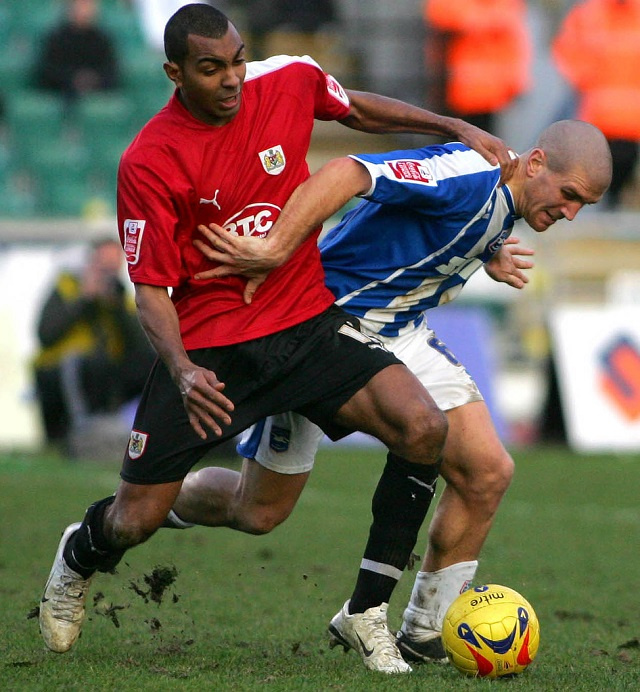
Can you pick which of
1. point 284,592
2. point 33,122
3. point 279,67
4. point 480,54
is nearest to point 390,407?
point 279,67

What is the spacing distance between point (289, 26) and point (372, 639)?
1536 cm

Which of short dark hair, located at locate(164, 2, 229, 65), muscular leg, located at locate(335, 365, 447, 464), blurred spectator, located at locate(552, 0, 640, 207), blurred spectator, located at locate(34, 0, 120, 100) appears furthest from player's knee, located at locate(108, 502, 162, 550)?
blurred spectator, located at locate(552, 0, 640, 207)

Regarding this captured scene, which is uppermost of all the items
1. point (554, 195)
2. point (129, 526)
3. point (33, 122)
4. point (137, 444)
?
point (554, 195)

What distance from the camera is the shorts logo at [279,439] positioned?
5.29 meters

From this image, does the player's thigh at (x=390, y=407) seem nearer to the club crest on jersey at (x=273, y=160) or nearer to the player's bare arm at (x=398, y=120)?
the club crest on jersey at (x=273, y=160)

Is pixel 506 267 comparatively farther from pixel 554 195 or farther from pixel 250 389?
pixel 250 389

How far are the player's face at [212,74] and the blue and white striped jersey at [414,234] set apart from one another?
20.7 inches

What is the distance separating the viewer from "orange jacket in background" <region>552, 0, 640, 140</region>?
1806 centimetres

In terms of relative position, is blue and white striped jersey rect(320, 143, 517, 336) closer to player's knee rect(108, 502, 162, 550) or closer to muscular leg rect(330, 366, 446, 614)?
muscular leg rect(330, 366, 446, 614)

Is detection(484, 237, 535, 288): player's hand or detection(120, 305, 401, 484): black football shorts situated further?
detection(484, 237, 535, 288): player's hand

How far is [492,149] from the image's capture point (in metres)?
5.12

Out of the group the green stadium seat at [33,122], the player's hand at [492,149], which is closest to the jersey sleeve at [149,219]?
the player's hand at [492,149]

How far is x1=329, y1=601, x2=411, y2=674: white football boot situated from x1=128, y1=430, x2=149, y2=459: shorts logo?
948mm

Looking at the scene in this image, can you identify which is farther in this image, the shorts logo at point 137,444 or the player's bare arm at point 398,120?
the player's bare arm at point 398,120
